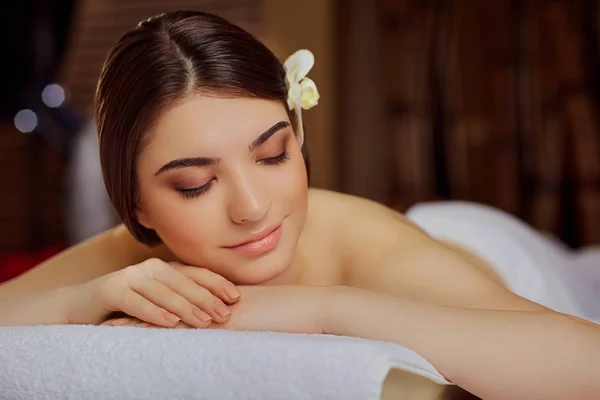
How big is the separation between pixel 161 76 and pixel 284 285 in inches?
12.4

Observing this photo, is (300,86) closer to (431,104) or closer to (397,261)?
(397,261)

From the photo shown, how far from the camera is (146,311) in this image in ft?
3.46

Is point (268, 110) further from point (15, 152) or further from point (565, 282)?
point (15, 152)

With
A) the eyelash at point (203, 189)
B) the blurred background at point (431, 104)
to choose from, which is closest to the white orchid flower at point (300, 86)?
the eyelash at point (203, 189)

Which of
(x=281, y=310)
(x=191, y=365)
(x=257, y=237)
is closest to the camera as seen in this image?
(x=191, y=365)

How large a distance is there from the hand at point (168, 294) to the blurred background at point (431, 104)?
Answer: 2200mm

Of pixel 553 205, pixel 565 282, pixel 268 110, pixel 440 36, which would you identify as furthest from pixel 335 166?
pixel 268 110

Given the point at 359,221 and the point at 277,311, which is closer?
the point at 277,311

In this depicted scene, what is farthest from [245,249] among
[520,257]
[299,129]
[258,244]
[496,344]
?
[520,257]

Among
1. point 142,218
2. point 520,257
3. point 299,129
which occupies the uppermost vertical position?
point 299,129

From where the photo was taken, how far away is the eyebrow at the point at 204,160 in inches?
42.5

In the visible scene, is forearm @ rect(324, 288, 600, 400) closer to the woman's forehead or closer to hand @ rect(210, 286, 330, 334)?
hand @ rect(210, 286, 330, 334)

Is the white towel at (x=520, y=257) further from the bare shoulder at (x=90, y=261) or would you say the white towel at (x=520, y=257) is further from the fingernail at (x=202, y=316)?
the fingernail at (x=202, y=316)

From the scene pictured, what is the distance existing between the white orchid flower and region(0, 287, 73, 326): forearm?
1.32 ft
